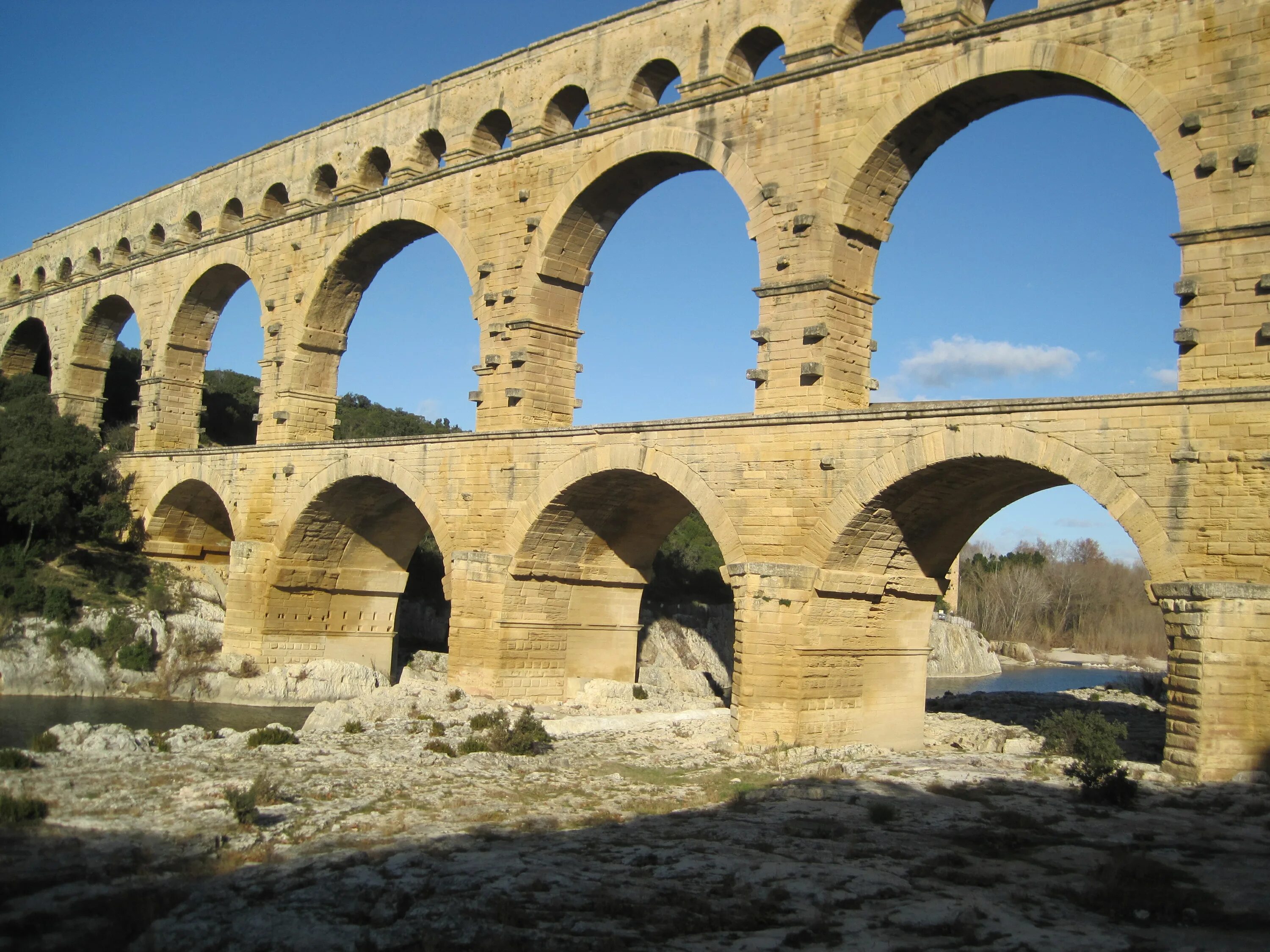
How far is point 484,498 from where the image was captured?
700 inches

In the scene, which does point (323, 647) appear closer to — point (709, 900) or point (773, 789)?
point (773, 789)

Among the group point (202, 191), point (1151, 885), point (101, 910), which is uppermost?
point (202, 191)

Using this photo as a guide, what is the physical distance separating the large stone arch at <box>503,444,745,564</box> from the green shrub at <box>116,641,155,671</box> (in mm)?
8317

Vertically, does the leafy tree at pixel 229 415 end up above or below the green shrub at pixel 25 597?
above

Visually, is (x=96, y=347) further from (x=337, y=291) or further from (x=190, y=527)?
(x=337, y=291)

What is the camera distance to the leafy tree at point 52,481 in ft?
73.2

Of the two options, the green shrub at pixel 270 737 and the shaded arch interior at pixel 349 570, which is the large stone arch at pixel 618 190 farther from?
the green shrub at pixel 270 737

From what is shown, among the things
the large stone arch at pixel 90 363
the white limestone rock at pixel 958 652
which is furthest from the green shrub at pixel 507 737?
the white limestone rock at pixel 958 652

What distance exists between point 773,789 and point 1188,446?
5133mm

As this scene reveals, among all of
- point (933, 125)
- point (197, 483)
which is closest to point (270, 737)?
point (933, 125)

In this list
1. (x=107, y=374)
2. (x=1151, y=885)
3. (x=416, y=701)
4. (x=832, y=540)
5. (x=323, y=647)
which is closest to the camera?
(x=1151, y=885)

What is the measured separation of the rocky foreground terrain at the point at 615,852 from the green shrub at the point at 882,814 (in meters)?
0.03

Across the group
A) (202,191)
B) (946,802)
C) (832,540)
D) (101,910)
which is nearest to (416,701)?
(832,540)

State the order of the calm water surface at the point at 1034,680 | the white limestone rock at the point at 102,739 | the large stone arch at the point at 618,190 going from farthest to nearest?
the calm water surface at the point at 1034,680
the large stone arch at the point at 618,190
the white limestone rock at the point at 102,739
